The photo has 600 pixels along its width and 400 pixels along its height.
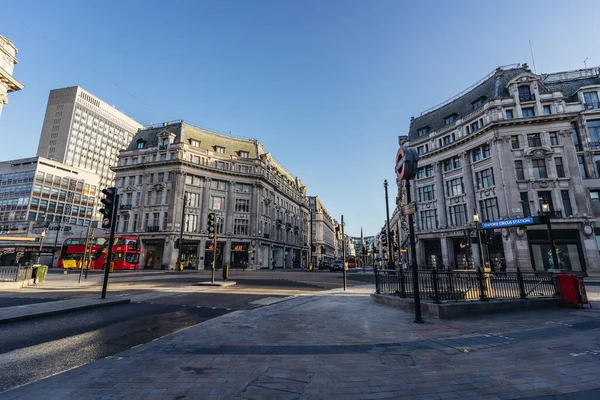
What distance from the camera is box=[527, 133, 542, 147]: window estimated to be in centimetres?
3225

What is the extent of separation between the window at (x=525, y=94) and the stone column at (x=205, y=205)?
158ft

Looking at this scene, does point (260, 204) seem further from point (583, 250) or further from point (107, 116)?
point (107, 116)

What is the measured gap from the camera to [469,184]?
119ft

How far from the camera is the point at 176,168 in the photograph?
46625 millimetres

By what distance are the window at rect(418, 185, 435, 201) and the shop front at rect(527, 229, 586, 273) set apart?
44.5 feet

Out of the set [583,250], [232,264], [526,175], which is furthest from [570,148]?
[232,264]

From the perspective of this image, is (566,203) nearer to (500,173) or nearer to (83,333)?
(500,173)

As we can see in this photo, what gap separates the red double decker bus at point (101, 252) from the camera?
35281 mm

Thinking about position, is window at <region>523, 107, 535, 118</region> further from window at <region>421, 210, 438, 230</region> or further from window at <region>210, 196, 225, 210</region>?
window at <region>210, 196, 225, 210</region>

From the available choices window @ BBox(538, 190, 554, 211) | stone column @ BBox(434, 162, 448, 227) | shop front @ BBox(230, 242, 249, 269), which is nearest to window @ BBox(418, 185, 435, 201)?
stone column @ BBox(434, 162, 448, 227)

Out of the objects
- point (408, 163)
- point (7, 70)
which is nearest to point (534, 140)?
point (408, 163)

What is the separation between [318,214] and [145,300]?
280ft

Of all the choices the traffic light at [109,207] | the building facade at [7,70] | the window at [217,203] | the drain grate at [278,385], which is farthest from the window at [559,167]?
the building facade at [7,70]

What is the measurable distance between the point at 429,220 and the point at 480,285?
3490 centimetres
